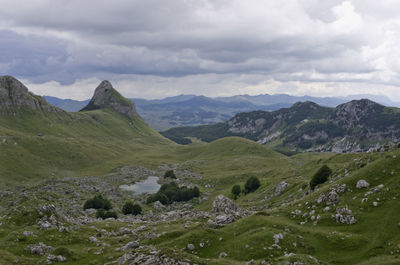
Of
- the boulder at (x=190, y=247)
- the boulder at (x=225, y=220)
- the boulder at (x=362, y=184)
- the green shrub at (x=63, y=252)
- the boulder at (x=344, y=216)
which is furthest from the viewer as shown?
the boulder at (x=225, y=220)

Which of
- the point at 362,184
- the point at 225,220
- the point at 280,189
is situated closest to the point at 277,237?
the point at 225,220

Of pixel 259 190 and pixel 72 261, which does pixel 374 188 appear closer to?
pixel 72 261

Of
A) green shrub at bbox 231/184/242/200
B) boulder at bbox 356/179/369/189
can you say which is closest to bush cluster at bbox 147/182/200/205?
green shrub at bbox 231/184/242/200

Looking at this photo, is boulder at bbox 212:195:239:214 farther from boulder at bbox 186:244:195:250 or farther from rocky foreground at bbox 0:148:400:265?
boulder at bbox 186:244:195:250

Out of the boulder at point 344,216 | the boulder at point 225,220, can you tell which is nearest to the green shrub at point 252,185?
the boulder at point 225,220

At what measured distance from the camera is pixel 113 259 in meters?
47.9

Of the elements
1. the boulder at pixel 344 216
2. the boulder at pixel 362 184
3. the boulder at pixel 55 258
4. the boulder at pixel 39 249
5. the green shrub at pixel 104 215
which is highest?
the boulder at pixel 362 184

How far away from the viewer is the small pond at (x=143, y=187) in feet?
560

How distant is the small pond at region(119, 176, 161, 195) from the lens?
17066 centimetres

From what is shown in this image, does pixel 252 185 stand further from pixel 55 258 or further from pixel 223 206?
pixel 55 258

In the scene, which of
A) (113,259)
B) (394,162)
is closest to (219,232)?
(113,259)

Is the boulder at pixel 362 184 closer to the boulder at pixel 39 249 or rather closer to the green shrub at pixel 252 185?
the boulder at pixel 39 249

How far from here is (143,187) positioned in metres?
182

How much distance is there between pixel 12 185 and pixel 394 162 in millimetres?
164665
